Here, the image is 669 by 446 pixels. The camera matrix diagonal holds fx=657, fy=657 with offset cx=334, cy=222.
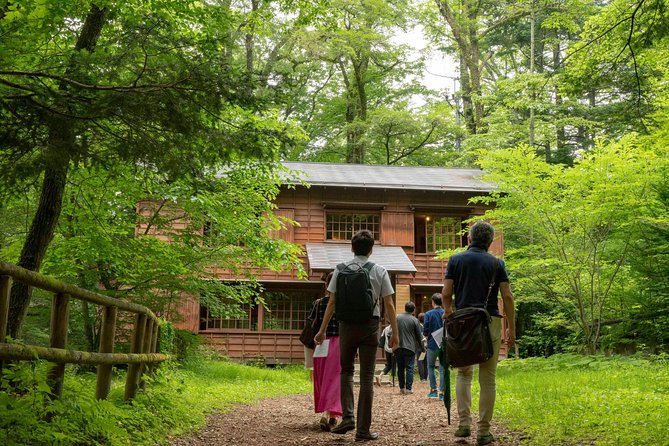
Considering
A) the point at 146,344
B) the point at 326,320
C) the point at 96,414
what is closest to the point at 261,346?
the point at 146,344

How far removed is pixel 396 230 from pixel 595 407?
16872 mm

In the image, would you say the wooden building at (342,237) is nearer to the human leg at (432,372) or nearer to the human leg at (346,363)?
the human leg at (432,372)

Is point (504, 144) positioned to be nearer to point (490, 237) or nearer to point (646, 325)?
point (646, 325)

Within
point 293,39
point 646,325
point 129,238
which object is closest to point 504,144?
point 293,39

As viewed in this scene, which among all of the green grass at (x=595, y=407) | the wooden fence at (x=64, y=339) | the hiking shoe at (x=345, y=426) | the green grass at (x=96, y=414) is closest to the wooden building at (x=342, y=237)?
the green grass at (x=595, y=407)

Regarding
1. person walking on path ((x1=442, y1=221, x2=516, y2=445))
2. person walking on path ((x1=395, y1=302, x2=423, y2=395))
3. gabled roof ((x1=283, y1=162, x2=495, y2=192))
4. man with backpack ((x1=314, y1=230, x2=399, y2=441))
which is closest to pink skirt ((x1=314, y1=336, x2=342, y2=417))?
man with backpack ((x1=314, y1=230, x2=399, y2=441))

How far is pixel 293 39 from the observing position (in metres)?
30.1

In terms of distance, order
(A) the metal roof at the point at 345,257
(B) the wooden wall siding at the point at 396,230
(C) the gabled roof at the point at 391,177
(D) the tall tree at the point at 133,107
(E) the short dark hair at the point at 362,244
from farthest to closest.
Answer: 1. (B) the wooden wall siding at the point at 396,230
2. (C) the gabled roof at the point at 391,177
3. (A) the metal roof at the point at 345,257
4. (E) the short dark hair at the point at 362,244
5. (D) the tall tree at the point at 133,107

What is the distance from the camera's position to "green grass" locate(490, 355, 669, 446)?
219 inches

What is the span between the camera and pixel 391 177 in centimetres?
2436

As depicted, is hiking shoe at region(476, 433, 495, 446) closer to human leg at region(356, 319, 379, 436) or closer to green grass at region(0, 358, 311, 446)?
human leg at region(356, 319, 379, 436)

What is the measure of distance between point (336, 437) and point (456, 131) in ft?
82.9

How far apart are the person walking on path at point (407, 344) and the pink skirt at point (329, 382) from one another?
5042 millimetres

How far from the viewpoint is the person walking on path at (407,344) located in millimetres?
12102
